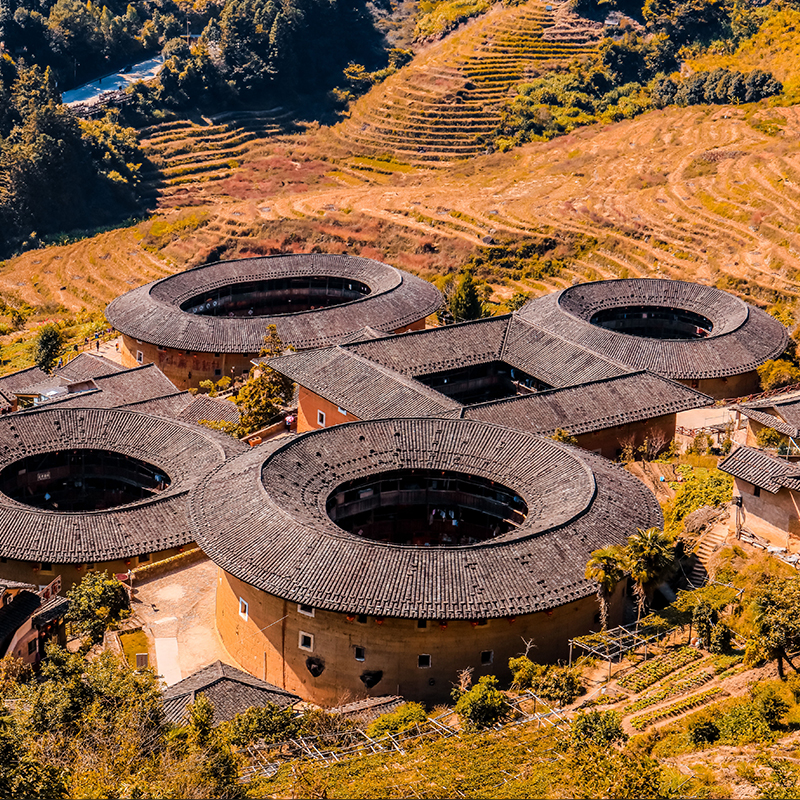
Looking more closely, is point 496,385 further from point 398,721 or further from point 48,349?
point 398,721

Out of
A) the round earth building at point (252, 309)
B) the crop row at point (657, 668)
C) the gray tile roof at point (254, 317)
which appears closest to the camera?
the crop row at point (657, 668)

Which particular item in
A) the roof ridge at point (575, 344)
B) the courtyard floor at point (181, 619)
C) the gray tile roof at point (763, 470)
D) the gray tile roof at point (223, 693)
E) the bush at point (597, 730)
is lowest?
the courtyard floor at point (181, 619)

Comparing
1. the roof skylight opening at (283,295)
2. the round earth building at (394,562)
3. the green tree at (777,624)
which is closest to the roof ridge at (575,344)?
the round earth building at (394,562)

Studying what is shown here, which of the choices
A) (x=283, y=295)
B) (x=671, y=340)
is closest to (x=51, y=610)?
(x=671, y=340)

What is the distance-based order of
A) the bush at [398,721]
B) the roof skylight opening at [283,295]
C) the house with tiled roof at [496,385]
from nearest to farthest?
1. the bush at [398,721]
2. the house with tiled roof at [496,385]
3. the roof skylight opening at [283,295]

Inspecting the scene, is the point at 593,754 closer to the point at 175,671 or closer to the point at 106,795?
the point at 106,795

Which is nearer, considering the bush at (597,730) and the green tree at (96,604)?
the bush at (597,730)

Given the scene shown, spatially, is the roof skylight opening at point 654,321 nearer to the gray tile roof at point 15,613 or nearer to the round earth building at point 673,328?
the round earth building at point 673,328

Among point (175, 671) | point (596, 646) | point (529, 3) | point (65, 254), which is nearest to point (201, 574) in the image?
point (175, 671)

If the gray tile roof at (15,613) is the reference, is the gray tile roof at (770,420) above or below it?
above
